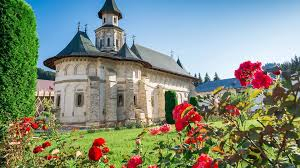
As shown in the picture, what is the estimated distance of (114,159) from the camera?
718 centimetres

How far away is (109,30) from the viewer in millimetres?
31656

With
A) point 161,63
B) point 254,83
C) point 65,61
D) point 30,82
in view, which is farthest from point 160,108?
point 254,83

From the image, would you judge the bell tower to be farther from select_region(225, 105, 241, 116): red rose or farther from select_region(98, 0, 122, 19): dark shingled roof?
select_region(225, 105, 241, 116): red rose

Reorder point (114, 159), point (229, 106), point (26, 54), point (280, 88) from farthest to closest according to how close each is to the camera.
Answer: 1. point (26, 54)
2. point (114, 159)
3. point (229, 106)
4. point (280, 88)

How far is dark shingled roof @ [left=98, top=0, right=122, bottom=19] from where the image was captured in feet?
106

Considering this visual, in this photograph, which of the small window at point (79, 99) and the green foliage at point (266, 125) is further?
the small window at point (79, 99)

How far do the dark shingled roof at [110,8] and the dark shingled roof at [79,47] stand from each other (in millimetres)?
6480

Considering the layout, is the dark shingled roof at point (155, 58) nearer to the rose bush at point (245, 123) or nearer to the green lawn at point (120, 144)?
the green lawn at point (120, 144)

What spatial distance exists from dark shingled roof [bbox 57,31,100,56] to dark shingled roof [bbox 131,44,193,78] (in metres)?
7.63

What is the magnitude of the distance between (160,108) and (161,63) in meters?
7.20

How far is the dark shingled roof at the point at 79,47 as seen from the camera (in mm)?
24922

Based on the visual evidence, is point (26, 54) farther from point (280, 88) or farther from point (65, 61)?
point (65, 61)

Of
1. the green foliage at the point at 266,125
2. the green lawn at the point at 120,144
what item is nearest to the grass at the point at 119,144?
the green lawn at the point at 120,144

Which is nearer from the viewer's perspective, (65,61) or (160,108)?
(65,61)
